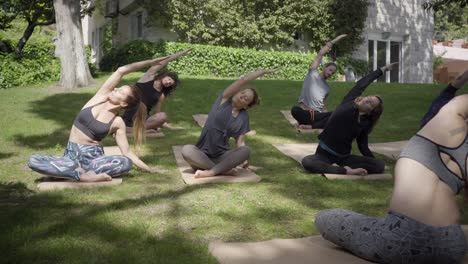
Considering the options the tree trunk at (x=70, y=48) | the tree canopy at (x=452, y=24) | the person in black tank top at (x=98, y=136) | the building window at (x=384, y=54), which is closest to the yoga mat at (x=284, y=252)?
the person in black tank top at (x=98, y=136)

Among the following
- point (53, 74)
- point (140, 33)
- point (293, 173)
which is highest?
point (140, 33)

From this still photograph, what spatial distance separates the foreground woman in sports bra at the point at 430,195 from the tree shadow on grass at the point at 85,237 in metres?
1.23

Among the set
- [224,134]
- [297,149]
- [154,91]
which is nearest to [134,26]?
[154,91]

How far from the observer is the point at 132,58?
2038 cm

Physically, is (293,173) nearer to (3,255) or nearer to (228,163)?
(228,163)

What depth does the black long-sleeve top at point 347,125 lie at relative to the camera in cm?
572

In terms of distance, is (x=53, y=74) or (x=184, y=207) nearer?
(x=184, y=207)

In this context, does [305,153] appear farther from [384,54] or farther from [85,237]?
[384,54]

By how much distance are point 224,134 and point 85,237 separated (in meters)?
2.45

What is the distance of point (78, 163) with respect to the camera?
17.6ft

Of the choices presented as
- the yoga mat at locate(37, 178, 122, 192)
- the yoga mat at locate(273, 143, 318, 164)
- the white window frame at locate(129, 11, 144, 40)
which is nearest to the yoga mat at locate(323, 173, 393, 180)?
the yoga mat at locate(273, 143, 318, 164)

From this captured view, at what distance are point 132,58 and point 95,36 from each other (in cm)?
1355

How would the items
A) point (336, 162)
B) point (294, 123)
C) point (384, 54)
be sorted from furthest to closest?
point (384, 54) → point (294, 123) → point (336, 162)

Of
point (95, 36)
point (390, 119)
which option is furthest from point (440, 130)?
point (95, 36)
